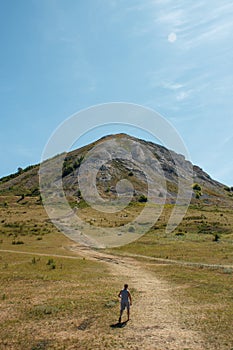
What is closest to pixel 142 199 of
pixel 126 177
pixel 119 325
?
pixel 126 177

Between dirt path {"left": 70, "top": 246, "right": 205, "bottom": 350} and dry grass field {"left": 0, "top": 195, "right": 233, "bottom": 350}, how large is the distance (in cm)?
5

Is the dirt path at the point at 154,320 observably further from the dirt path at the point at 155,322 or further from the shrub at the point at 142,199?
the shrub at the point at 142,199

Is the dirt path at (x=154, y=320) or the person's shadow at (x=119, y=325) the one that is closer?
the dirt path at (x=154, y=320)

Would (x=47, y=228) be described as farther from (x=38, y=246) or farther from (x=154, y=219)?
(x=154, y=219)

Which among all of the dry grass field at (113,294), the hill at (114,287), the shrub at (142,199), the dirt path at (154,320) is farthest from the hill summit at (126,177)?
the dirt path at (154,320)

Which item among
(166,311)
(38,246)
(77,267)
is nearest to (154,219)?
(38,246)

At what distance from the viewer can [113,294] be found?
1209 inches

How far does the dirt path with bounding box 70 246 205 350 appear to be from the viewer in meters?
19.5

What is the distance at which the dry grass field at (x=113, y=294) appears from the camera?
20641mm

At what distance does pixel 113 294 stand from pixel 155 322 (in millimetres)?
7826

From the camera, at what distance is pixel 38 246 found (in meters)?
58.4

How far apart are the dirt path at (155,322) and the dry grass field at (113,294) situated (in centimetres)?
5

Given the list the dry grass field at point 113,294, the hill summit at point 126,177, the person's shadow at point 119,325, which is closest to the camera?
the dry grass field at point 113,294

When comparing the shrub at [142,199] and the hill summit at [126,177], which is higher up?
the hill summit at [126,177]
